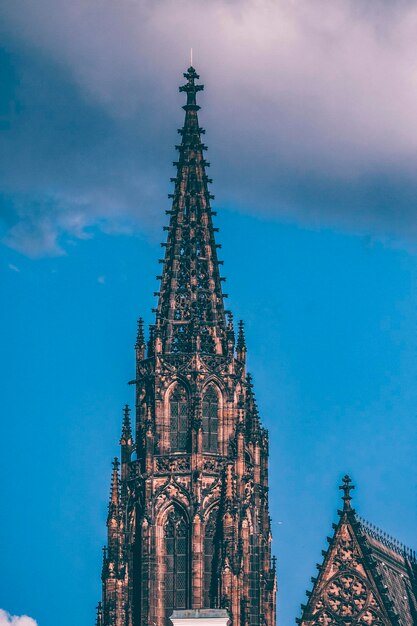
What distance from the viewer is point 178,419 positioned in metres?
137


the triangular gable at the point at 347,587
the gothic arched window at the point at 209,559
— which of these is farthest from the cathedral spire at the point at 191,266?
the triangular gable at the point at 347,587

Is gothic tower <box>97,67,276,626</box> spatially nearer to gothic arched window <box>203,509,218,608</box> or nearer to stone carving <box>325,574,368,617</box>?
gothic arched window <box>203,509,218,608</box>

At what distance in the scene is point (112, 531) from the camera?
5354 inches

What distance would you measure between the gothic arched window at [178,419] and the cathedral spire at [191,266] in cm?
239

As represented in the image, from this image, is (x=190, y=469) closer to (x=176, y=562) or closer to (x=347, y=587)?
(x=176, y=562)

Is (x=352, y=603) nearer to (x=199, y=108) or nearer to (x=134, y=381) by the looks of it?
(x=134, y=381)

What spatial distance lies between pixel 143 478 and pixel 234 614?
7.92 metres

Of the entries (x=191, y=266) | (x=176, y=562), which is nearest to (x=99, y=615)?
(x=176, y=562)

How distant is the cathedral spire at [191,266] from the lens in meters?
140

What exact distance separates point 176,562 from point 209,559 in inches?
60.2

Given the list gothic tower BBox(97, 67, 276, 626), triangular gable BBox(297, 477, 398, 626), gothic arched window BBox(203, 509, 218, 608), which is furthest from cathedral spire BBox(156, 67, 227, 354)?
triangular gable BBox(297, 477, 398, 626)

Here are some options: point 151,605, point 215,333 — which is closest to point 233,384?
point 215,333

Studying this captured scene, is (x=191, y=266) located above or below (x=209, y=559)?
above

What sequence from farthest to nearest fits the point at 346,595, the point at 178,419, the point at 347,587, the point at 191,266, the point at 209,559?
the point at 191,266
the point at 178,419
the point at 209,559
the point at 347,587
the point at 346,595
